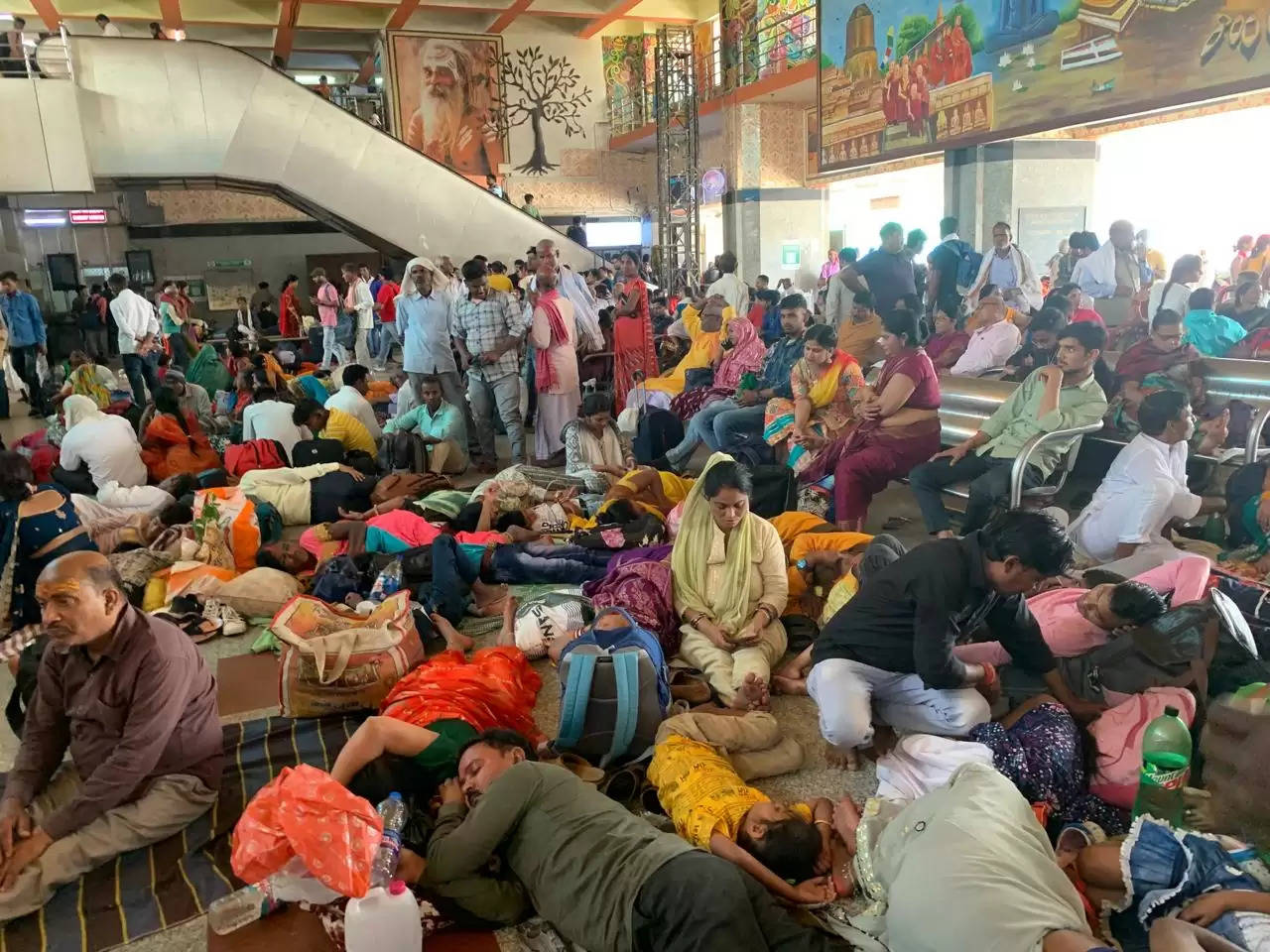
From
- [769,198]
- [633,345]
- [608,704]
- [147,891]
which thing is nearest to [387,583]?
[608,704]

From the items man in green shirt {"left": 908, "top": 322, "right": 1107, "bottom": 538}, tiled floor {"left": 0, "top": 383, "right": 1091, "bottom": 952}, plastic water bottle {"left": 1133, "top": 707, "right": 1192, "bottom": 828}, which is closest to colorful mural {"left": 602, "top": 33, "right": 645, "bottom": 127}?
man in green shirt {"left": 908, "top": 322, "right": 1107, "bottom": 538}

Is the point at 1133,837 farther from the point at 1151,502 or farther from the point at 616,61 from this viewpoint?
the point at 616,61

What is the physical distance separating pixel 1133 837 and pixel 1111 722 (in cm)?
75

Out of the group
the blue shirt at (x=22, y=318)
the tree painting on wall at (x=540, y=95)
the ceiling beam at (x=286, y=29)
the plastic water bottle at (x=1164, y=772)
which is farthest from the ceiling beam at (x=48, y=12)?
the plastic water bottle at (x=1164, y=772)

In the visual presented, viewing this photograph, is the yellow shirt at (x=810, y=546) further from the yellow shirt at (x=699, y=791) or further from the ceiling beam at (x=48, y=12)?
the ceiling beam at (x=48, y=12)

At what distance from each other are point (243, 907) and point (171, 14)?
19273 mm

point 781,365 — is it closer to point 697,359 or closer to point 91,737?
point 697,359

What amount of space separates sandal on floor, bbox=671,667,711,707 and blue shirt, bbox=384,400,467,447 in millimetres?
3663

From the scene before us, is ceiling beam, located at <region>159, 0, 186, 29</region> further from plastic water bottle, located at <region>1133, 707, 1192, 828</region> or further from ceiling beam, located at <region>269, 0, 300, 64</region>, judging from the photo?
plastic water bottle, located at <region>1133, 707, 1192, 828</region>

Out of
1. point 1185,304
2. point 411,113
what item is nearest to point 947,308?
point 1185,304

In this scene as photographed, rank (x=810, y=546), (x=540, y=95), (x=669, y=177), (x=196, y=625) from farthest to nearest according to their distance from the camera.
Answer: (x=540, y=95), (x=669, y=177), (x=196, y=625), (x=810, y=546)

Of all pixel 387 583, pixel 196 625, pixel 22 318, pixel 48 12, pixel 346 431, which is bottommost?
pixel 196 625

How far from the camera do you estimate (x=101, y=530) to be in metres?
5.26

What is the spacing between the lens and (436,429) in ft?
22.6
